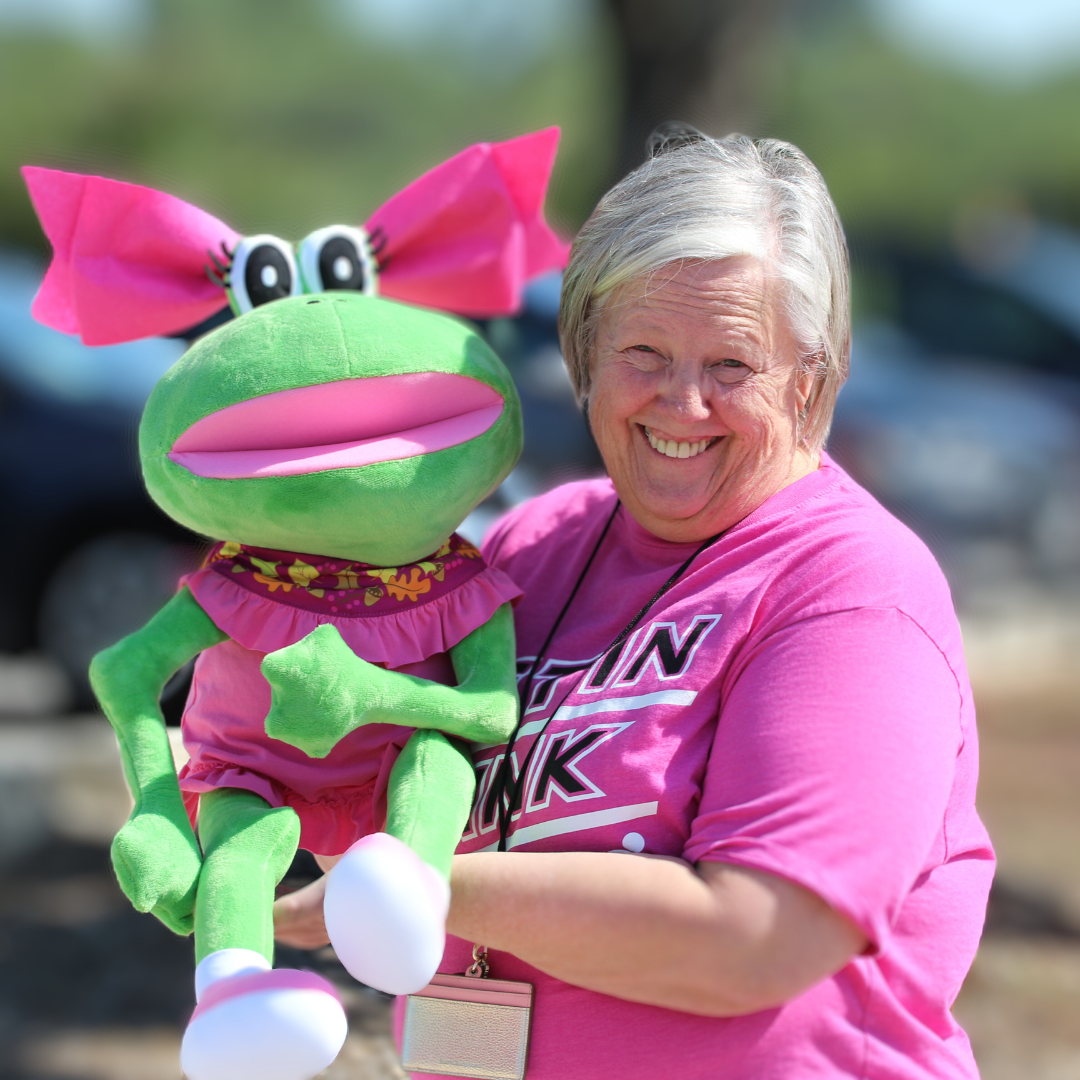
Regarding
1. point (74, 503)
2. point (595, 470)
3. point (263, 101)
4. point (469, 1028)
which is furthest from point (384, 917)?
point (263, 101)

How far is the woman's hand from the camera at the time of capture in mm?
1380

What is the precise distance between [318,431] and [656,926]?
29.8 inches

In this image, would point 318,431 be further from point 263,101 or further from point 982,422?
point 263,101

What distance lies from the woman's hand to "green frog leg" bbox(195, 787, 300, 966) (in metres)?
0.24

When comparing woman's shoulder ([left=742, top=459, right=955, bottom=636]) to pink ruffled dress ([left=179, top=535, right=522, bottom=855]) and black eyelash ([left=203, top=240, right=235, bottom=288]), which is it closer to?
pink ruffled dress ([left=179, top=535, right=522, bottom=855])

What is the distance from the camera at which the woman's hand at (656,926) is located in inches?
54.3

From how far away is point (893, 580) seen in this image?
1524mm

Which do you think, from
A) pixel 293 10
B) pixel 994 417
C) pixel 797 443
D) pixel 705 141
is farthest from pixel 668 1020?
pixel 293 10

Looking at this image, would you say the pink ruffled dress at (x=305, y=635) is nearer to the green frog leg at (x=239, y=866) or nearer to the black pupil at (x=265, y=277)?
the green frog leg at (x=239, y=866)

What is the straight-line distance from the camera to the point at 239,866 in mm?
1586

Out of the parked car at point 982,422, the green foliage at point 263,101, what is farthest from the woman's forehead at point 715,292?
the green foliage at point 263,101

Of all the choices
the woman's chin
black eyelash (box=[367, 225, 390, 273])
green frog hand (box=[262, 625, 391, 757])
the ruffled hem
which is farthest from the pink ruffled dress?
black eyelash (box=[367, 225, 390, 273])

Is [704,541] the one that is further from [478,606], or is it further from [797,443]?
[478,606]

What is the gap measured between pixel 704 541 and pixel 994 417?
6994 mm
